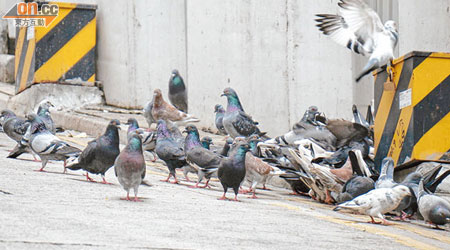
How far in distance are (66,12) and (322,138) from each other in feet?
21.3

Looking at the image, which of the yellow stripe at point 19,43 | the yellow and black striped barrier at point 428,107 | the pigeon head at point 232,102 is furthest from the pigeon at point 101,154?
the yellow stripe at point 19,43

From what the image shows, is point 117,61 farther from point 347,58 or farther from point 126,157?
point 126,157

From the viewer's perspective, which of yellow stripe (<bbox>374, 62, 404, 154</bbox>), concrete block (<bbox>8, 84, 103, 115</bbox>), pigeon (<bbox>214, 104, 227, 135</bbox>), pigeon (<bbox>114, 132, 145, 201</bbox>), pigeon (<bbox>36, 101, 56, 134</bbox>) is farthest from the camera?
concrete block (<bbox>8, 84, 103, 115</bbox>)

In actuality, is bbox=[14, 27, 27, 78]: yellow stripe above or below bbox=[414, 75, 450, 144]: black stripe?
above

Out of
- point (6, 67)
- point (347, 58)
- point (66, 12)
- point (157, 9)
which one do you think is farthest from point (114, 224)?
point (6, 67)

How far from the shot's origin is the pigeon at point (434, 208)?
23.5 ft

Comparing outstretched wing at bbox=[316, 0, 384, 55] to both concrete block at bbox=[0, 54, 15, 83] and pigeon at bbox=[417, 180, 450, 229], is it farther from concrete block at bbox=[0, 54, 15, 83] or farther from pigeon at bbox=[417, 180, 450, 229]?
concrete block at bbox=[0, 54, 15, 83]

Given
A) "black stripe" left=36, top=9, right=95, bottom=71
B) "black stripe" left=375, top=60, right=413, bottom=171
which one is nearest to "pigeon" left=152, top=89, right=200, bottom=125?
"black stripe" left=375, top=60, right=413, bottom=171

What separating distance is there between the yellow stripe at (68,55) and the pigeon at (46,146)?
6037 millimetres

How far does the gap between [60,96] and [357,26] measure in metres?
6.82

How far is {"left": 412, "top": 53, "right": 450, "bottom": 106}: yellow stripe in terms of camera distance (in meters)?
7.81

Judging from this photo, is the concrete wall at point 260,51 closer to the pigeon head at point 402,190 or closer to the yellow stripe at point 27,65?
the yellow stripe at point 27,65

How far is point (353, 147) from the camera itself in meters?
9.07

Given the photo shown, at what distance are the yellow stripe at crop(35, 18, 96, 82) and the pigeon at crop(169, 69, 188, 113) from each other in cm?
247
